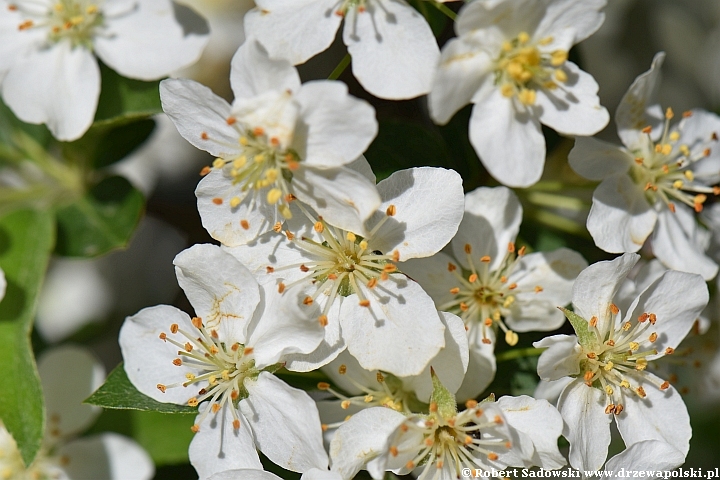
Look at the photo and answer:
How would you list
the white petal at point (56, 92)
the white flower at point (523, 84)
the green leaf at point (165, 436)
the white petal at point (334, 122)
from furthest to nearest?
the green leaf at point (165, 436) → the white petal at point (56, 92) → the white flower at point (523, 84) → the white petal at point (334, 122)

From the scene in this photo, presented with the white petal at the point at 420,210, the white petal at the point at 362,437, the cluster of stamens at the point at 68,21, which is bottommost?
the white petal at the point at 362,437

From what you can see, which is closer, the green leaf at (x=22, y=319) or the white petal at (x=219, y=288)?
the white petal at (x=219, y=288)

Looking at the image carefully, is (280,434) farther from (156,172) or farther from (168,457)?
(156,172)

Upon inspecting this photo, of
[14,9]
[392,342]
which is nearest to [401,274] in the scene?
[392,342]

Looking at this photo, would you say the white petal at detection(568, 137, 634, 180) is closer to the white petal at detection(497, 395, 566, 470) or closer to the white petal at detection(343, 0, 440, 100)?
the white petal at detection(343, 0, 440, 100)

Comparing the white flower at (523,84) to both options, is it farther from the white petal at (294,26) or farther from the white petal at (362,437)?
the white petal at (362,437)

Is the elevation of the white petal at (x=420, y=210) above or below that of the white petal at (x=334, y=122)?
below

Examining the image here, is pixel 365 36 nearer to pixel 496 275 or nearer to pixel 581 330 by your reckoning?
pixel 496 275

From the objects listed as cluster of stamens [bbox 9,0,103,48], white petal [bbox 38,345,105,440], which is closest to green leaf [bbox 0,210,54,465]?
white petal [bbox 38,345,105,440]

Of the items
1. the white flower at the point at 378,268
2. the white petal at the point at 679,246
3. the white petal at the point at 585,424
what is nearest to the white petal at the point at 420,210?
the white flower at the point at 378,268
